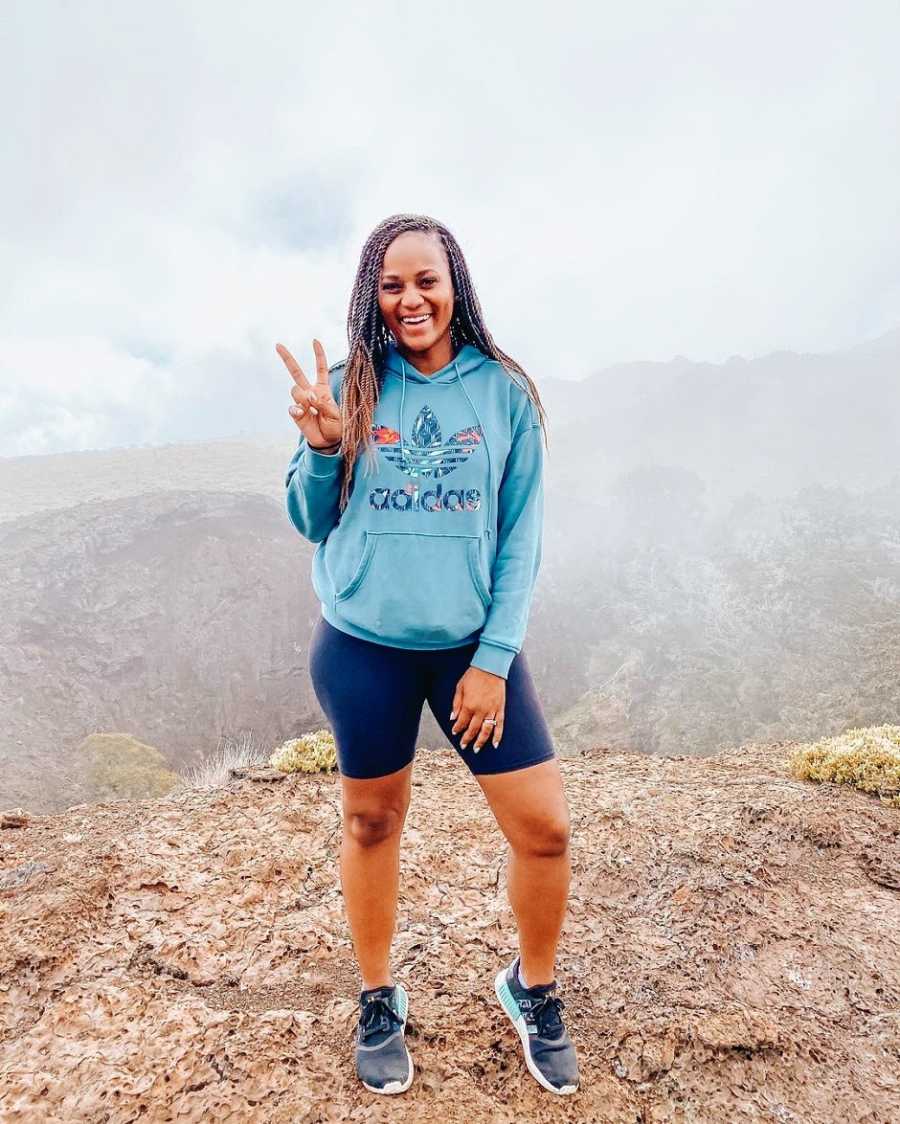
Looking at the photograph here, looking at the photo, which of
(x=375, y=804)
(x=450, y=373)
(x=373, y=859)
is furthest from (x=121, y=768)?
(x=450, y=373)

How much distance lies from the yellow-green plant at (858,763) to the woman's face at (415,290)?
4736mm

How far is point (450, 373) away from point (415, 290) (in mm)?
235

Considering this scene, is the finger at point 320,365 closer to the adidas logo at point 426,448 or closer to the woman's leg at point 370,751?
the adidas logo at point 426,448

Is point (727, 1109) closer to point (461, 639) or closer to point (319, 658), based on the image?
point (461, 639)

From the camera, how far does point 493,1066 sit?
212 cm

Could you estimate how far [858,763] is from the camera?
498 cm

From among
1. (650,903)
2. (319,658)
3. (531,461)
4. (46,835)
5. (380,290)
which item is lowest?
(46,835)

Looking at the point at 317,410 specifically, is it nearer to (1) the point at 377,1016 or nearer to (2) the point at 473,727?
(2) the point at 473,727

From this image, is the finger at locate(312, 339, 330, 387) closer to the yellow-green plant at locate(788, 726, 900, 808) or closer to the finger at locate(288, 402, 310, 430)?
the finger at locate(288, 402, 310, 430)

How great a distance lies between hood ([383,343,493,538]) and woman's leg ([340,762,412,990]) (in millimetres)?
800

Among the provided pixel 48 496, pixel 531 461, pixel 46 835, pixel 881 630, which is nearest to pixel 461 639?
pixel 531 461

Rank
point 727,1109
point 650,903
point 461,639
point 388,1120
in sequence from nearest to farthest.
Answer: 1. point 461,639
2. point 388,1120
3. point 727,1109
4. point 650,903

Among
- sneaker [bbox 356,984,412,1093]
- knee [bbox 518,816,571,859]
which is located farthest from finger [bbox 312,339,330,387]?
sneaker [bbox 356,984,412,1093]

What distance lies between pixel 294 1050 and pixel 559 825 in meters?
1.26
